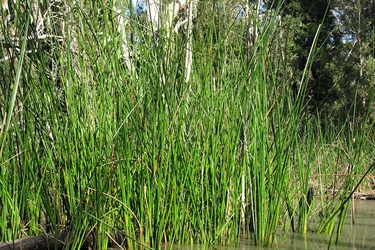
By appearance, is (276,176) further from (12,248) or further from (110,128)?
(12,248)

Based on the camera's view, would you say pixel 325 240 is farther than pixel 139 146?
Yes

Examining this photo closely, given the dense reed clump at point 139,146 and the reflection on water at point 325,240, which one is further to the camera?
the reflection on water at point 325,240

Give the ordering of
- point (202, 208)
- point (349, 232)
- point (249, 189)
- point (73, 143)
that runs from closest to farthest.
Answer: point (73, 143) < point (202, 208) < point (249, 189) < point (349, 232)

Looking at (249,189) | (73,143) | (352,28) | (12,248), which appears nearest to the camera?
(12,248)

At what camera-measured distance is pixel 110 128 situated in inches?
95.7

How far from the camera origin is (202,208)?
253 centimetres

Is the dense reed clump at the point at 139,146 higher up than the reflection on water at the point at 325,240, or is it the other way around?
the dense reed clump at the point at 139,146

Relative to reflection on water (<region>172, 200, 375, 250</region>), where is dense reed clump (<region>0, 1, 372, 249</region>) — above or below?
above

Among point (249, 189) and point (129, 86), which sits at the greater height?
point (129, 86)

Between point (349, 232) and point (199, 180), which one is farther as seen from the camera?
point (349, 232)

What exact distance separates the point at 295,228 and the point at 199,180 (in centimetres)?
92

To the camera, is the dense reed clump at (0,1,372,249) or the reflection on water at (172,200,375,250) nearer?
the dense reed clump at (0,1,372,249)

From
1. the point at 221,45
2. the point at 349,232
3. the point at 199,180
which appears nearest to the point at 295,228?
the point at 349,232

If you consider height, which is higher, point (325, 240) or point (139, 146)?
point (139, 146)
